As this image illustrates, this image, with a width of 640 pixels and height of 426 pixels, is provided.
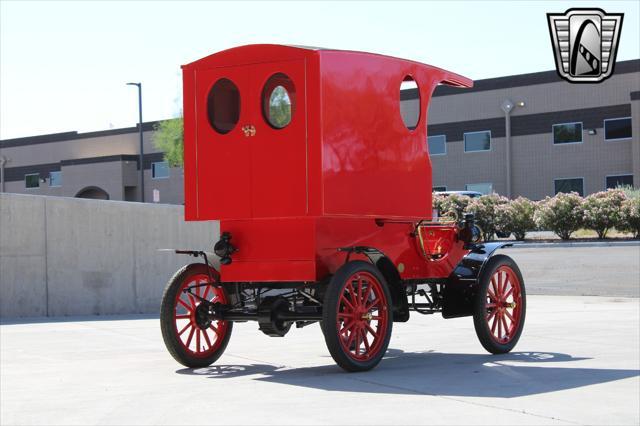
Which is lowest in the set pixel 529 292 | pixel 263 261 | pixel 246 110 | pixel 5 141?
pixel 529 292

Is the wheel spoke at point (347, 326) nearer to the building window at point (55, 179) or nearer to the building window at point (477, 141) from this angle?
the building window at point (477, 141)

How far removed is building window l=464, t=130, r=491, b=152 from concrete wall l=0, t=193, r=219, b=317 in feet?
109

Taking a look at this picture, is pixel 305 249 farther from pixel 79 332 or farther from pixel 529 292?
pixel 529 292

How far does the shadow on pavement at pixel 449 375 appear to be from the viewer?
7.79 metres

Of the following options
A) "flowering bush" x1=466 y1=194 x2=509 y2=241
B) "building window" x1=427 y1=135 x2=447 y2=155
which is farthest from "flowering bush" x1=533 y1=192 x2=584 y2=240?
"building window" x1=427 y1=135 x2=447 y2=155

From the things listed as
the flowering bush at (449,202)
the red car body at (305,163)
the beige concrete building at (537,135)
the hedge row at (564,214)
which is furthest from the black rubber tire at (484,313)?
the beige concrete building at (537,135)

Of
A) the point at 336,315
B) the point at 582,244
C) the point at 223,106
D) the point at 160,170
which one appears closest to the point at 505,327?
the point at 336,315

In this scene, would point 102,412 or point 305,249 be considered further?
point 305,249

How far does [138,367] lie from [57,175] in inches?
2625

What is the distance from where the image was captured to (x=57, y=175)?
2904 inches

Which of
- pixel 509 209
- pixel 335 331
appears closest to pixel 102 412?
pixel 335 331

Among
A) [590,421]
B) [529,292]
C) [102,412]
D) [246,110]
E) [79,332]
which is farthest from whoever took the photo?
[529,292]

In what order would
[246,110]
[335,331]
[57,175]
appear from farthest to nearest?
[57,175] → [246,110] → [335,331]

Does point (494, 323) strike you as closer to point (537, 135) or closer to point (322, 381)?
point (322, 381)
